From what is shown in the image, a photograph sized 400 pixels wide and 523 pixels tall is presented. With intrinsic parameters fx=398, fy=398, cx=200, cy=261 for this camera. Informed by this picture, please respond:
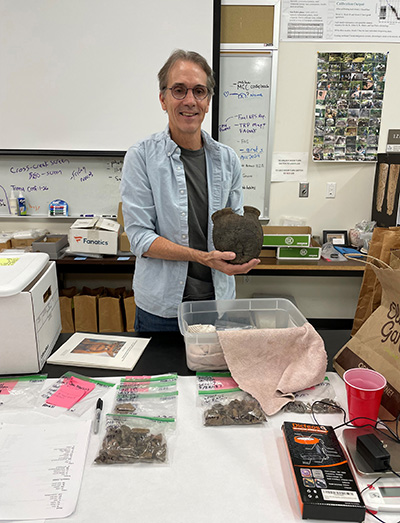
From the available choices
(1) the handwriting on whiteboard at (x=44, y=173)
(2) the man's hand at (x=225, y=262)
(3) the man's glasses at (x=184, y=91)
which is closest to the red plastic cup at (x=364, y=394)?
(2) the man's hand at (x=225, y=262)

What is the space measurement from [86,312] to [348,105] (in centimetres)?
236

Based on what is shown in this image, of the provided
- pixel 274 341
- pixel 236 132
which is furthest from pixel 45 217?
pixel 274 341

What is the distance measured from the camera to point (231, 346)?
45.4 inches

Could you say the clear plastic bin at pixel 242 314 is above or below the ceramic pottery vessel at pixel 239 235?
below

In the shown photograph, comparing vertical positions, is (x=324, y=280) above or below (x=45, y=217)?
below

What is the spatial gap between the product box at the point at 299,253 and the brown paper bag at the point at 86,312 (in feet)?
4.36

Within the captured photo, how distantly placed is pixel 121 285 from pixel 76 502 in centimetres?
243

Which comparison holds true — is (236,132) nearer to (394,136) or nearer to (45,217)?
(394,136)

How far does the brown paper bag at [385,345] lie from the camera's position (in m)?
1.00

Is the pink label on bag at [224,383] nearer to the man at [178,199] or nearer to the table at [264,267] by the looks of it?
the man at [178,199]

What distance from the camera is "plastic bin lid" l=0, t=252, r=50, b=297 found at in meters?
1.10

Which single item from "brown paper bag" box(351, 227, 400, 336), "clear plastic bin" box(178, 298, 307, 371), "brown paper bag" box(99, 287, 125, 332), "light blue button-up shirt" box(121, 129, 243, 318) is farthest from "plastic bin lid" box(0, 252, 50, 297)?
"brown paper bag" box(99, 287, 125, 332)

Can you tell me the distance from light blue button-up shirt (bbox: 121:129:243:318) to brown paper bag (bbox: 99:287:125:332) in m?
1.19

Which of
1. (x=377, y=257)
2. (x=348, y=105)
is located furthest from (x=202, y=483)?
(x=348, y=105)
